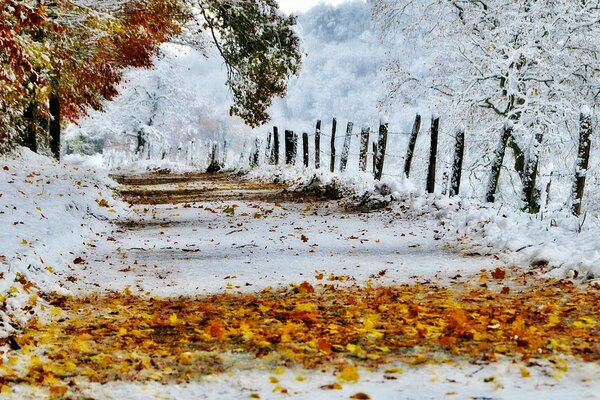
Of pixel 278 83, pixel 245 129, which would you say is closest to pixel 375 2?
pixel 278 83

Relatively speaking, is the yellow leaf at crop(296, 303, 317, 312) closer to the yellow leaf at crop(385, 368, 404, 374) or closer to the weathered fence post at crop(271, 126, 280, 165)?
the yellow leaf at crop(385, 368, 404, 374)

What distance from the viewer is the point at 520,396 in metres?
2.87

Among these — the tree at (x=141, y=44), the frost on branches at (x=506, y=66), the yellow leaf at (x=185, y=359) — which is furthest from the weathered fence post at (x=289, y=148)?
the yellow leaf at (x=185, y=359)

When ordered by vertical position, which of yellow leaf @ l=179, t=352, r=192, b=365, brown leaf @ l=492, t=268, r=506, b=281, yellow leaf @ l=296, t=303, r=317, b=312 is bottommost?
yellow leaf @ l=179, t=352, r=192, b=365

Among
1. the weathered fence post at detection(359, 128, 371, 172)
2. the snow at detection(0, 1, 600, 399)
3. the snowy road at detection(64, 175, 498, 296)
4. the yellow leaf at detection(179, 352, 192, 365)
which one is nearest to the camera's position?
the snow at detection(0, 1, 600, 399)

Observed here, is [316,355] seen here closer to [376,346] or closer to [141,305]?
[376,346]

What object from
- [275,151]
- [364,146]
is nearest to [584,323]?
[364,146]

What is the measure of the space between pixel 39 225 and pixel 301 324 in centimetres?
492

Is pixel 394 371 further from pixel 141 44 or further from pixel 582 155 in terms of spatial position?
pixel 141 44

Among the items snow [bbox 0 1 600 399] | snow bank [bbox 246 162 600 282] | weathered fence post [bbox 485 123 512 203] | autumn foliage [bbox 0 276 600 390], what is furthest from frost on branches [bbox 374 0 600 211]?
autumn foliage [bbox 0 276 600 390]

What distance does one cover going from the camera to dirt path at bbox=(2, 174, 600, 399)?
128 inches

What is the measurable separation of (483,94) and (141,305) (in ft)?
41.7

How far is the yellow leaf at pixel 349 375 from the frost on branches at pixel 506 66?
32.6 ft

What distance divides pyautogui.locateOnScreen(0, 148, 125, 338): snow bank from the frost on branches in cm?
907
